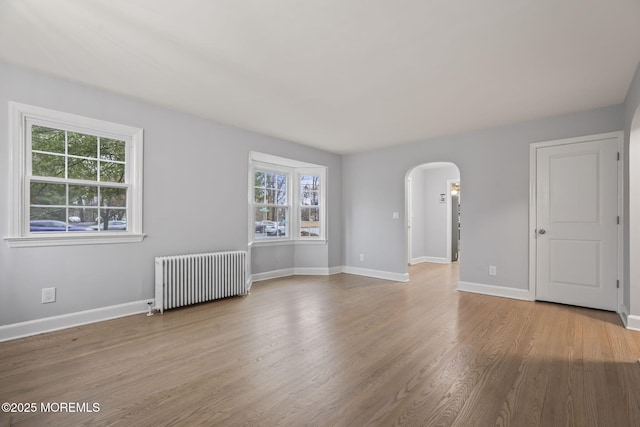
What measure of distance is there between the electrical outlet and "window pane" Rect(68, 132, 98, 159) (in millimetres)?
1368

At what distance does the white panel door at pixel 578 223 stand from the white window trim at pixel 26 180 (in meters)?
5.10

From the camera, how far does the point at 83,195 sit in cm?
325

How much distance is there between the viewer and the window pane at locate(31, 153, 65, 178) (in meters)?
2.95

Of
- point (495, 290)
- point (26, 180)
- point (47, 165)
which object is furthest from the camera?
point (495, 290)

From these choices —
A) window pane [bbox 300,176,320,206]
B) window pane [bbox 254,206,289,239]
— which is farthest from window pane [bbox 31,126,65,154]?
window pane [bbox 300,176,320,206]

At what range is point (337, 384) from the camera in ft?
6.72

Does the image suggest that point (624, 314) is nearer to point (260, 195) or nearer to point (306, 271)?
point (306, 271)

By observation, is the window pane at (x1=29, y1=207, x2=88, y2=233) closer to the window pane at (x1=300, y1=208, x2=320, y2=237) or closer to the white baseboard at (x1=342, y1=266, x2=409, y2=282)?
the window pane at (x1=300, y1=208, x2=320, y2=237)

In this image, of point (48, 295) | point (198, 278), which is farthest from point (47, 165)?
point (198, 278)

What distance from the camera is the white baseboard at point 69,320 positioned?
9.11ft

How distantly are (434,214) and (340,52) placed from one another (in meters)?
6.36

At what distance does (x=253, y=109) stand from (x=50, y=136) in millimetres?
2071

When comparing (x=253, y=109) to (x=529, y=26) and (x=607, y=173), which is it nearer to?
(x=529, y=26)

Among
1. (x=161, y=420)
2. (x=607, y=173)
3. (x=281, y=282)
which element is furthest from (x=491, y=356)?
(x=281, y=282)
